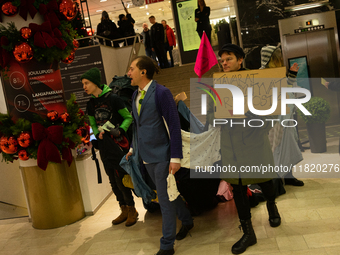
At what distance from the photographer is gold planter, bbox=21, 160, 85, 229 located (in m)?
4.00

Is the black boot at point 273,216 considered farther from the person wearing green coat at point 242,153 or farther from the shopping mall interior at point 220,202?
the person wearing green coat at point 242,153

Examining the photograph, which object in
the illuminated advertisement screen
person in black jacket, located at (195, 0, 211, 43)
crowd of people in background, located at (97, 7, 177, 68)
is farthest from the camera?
the illuminated advertisement screen

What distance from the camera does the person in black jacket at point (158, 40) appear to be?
10.5 m

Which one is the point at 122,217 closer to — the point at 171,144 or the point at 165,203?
the point at 165,203

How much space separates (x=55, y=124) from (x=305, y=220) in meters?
2.94

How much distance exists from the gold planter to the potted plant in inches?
148

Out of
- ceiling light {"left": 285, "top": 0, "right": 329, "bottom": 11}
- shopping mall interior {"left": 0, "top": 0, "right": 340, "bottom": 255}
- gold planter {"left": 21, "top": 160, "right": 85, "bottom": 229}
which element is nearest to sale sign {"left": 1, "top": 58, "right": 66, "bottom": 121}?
shopping mall interior {"left": 0, "top": 0, "right": 340, "bottom": 255}

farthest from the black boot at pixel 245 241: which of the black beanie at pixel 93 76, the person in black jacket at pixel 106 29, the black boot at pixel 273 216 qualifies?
the person in black jacket at pixel 106 29

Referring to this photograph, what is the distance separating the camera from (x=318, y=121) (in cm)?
524

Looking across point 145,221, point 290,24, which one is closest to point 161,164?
point 145,221

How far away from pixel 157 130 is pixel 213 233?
124 cm

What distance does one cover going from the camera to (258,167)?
9.24ft

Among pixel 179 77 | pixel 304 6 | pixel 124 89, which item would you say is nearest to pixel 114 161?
pixel 124 89

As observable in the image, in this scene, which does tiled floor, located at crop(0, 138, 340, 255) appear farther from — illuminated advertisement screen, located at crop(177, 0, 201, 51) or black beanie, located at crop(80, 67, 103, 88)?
illuminated advertisement screen, located at crop(177, 0, 201, 51)
